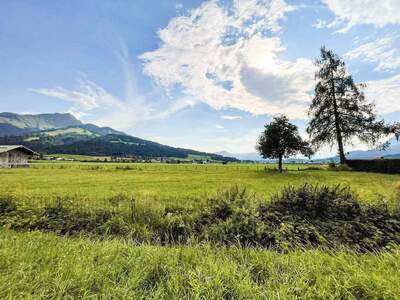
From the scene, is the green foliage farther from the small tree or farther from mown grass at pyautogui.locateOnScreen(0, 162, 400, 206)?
the small tree

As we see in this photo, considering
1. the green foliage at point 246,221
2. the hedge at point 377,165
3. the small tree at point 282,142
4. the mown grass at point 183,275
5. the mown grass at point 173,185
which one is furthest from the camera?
the small tree at point 282,142

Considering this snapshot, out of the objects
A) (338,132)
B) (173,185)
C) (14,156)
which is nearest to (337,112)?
(338,132)

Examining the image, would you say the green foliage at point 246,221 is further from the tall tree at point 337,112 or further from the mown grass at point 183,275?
the tall tree at point 337,112

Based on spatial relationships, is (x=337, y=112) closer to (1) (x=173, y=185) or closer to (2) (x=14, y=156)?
(1) (x=173, y=185)

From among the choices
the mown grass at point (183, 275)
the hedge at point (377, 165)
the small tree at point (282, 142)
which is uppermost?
the small tree at point (282, 142)

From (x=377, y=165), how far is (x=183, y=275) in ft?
124

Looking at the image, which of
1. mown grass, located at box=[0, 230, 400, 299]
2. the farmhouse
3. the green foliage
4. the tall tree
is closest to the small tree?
the tall tree

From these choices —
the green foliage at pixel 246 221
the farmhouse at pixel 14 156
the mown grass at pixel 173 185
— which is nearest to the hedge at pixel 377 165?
the mown grass at pixel 173 185

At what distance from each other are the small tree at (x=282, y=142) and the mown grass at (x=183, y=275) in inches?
1396

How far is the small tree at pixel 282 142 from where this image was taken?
39.9m

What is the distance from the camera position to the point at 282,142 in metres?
40.0

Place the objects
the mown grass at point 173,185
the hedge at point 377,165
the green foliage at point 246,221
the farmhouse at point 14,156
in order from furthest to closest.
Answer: the farmhouse at point 14,156 < the hedge at point 377,165 < the mown grass at point 173,185 < the green foliage at point 246,221

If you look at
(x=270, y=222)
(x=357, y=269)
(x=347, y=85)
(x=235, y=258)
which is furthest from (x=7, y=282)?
(x=347, y=85)

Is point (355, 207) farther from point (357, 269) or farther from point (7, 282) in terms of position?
point (7, 282)
